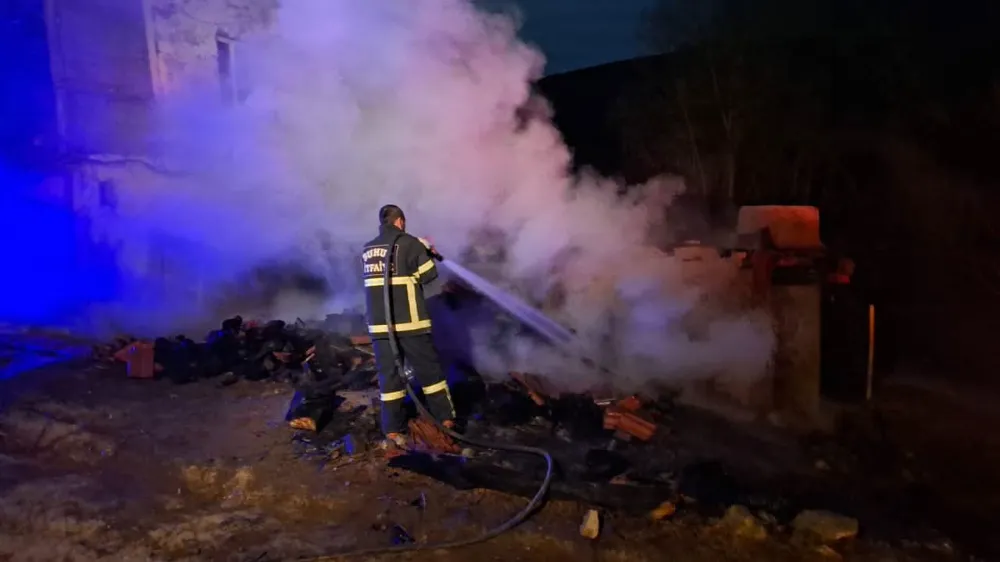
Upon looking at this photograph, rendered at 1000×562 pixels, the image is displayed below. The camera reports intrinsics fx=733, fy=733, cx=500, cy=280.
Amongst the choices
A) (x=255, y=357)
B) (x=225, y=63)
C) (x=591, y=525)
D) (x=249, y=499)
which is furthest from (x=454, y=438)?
(x=225, y=63)

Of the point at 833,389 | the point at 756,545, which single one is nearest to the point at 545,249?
the point at 833,389

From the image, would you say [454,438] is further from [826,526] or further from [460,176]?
[460,176]

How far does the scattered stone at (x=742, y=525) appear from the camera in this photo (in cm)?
438

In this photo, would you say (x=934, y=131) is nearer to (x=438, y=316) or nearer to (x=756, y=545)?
(x=438, y=316)

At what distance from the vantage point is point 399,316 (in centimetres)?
608

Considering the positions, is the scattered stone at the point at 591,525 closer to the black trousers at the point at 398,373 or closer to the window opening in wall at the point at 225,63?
the black trousers at the point at 398,373

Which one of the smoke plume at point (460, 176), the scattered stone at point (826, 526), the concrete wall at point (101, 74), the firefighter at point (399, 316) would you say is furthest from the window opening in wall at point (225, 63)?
the scattered stone at point (826, 526)

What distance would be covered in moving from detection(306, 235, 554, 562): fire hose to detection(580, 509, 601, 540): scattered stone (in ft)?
1.28

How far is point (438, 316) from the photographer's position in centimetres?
912

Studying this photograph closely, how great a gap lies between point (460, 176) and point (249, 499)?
15.6ft

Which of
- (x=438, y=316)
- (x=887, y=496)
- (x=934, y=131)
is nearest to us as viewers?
(x=887, y=496)

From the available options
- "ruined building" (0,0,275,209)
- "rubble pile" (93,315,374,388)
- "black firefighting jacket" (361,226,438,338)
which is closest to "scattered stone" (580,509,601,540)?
"black firefighting jacket" (361,226,438,338)

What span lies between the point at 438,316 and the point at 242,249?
475 cm

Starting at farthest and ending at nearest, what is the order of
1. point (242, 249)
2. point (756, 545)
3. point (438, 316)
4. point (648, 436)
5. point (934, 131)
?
point (934, 131)
point (242, 249)
point (438, 316)
point (648, 436)
point (756, 545)
